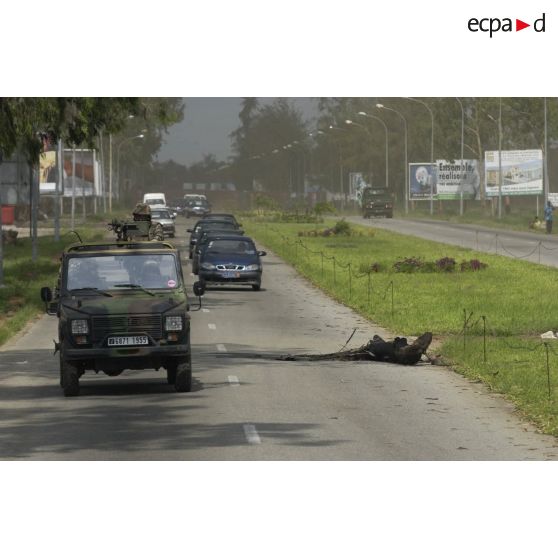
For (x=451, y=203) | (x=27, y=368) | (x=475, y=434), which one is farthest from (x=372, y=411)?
(x=451, y=203)

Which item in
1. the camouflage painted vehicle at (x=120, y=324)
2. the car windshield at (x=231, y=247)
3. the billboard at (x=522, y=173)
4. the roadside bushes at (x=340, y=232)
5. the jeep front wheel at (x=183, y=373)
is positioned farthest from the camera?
the billboard at (x=522, y=173)

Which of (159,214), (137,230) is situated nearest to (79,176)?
(159,214)

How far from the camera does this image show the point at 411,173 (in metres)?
135

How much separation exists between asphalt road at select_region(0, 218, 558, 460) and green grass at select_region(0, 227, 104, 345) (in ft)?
18.5

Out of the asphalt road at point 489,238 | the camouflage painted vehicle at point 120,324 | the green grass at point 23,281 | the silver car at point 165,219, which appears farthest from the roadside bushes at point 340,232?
the camouflage painted vehicle at point 120,324

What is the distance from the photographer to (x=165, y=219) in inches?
3302

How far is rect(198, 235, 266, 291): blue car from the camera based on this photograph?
45.1 m

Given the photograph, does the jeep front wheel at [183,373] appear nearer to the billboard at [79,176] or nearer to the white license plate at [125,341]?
the white license plate at [125,341]

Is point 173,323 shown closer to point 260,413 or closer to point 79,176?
point 260,413

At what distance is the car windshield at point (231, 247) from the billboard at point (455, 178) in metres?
86.4

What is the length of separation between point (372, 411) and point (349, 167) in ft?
543

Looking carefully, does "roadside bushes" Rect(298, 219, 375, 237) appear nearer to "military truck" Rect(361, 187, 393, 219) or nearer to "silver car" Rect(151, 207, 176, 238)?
"silver car" Rect(151, 207, 176, 238)

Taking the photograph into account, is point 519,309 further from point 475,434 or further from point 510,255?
point 510,255

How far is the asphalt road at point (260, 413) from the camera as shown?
51.0ft
